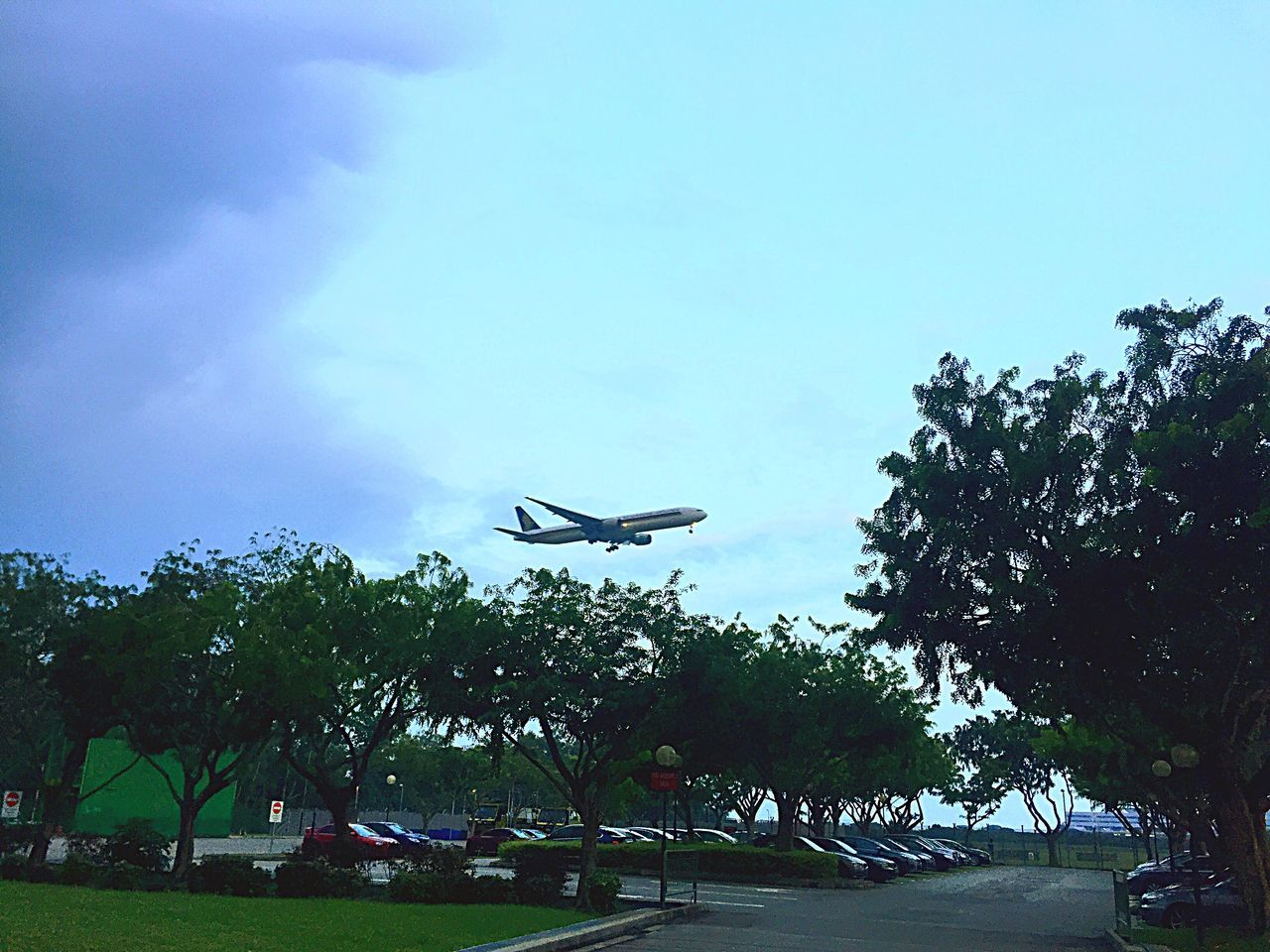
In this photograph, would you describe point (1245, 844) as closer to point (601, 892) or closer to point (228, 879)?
point (601, 892)

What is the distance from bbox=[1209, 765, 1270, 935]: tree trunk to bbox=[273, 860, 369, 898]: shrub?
19.0 meters

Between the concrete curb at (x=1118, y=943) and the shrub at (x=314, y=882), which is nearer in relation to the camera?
the concrete curb at (x=1118, y=943)

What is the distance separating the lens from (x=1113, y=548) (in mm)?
21141

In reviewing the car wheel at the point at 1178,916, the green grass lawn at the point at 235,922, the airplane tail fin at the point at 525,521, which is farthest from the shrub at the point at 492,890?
the airplane tail fin at the point at 525,521

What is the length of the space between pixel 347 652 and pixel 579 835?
827 inches

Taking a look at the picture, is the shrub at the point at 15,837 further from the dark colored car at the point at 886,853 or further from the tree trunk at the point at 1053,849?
the tree trunk at the point at 1053,849

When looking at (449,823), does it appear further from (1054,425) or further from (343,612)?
(1054,425)

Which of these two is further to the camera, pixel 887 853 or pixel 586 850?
pixel 887 853

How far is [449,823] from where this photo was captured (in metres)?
82.6

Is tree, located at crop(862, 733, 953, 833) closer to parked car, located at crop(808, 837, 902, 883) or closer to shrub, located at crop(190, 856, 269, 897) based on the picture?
parked car, located at crop(808, 837, 902, 883)

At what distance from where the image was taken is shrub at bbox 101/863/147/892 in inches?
942

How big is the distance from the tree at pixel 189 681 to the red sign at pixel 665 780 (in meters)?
10.1

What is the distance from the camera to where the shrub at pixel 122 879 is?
23.9 m

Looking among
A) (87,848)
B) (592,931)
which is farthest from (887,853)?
(87,848)
